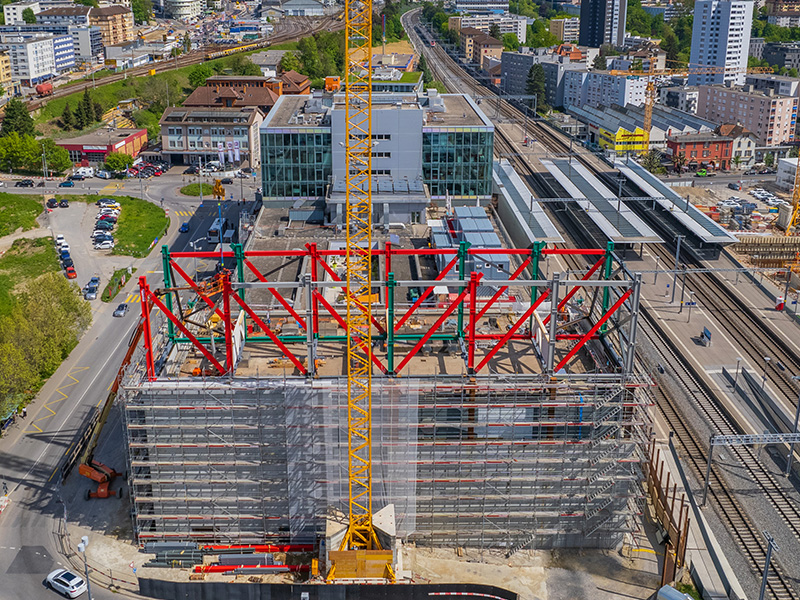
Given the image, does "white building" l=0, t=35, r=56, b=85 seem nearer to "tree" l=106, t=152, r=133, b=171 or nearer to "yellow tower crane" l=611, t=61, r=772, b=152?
"tree" l=106, t=152, r=133, b=171

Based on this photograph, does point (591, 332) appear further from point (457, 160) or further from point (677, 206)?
point (677, 206)

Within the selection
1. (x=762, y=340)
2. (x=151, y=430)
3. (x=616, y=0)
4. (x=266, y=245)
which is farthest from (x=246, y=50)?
(x=151, y=430)

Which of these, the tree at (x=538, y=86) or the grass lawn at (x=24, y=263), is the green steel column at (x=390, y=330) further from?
the tree at (x=538, y=86)

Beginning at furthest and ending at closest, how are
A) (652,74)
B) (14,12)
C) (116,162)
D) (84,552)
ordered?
(14,12) < (652,74) < (116,162) < (84,552)

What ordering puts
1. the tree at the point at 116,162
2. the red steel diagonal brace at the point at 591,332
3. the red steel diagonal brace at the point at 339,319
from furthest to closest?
the tree at the point at 116,162 → the red steel diagonal brace at the point at 591,332 → the red steel diagonal brace at the point at 339,319

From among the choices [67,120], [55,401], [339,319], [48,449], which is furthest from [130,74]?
[339,319]

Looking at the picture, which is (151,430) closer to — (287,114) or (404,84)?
(287,114)

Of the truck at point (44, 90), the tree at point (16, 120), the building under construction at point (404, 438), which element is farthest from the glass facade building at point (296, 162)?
the truck at point (44, 90)
